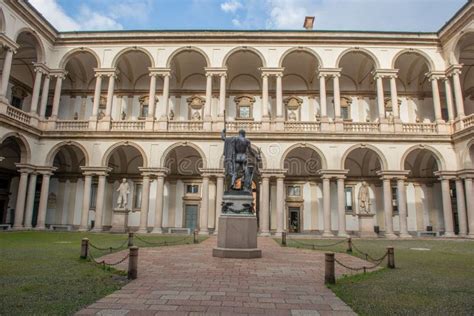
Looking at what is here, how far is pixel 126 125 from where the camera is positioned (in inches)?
949

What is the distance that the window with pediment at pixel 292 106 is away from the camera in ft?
90.9

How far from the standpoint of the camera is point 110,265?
8664 millimetres

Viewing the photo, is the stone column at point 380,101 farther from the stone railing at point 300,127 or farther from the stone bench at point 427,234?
the stone bench at point 427,234

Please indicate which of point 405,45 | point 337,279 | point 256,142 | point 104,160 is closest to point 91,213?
point 104,160

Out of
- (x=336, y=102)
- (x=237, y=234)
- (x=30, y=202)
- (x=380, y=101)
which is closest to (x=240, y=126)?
(x=336, y=102)

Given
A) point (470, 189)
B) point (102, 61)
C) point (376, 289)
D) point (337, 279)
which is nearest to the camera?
point (376, 289)

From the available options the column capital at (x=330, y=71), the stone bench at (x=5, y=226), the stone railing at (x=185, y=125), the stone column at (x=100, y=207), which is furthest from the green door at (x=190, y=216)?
the column capital at (x=330, y=71)

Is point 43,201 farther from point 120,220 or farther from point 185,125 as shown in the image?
point 185,125

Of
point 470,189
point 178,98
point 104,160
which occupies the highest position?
point 178,98

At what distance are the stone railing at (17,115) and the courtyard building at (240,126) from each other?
8.9 inches

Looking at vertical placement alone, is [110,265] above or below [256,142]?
below

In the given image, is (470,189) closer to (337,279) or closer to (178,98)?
(337,279)

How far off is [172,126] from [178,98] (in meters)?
5.03

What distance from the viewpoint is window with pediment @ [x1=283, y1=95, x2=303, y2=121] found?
27.7 meters
